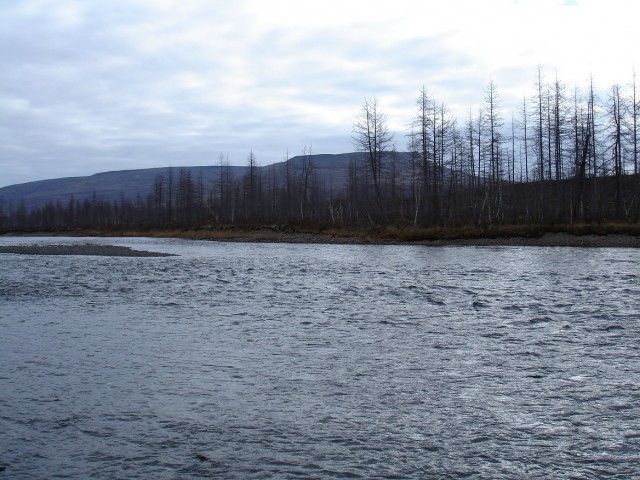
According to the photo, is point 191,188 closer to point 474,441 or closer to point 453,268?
point 453,268

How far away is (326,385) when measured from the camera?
768 cm

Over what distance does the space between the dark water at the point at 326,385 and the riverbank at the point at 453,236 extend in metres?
20.5

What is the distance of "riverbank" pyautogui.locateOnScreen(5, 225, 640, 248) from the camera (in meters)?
35.4

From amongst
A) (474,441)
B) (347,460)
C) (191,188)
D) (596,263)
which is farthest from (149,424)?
(191,188)

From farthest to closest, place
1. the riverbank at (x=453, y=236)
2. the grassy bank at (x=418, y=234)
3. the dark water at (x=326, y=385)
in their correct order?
the grassy bank at (x=418, y=234), the riverbank at (x=453, y=236), the dark water at (x=326, y=385)

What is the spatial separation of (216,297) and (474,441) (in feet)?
39.5

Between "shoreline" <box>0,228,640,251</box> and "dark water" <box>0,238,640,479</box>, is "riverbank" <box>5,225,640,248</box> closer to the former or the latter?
"shoreline" <box>0,228,640,251</box>

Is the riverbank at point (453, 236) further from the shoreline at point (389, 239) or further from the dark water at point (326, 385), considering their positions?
the dark water at point (326, 385)

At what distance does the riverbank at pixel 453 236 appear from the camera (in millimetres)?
35375

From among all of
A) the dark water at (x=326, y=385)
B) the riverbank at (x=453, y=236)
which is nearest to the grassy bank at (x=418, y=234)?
the riverbank at (x=453, y=236)

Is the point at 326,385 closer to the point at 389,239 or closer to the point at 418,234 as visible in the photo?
the point at 418,234

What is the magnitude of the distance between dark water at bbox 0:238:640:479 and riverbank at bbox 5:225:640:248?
20502 mm

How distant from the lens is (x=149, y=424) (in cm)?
627

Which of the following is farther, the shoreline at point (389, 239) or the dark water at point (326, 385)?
the shoreline at point (389, 239)
